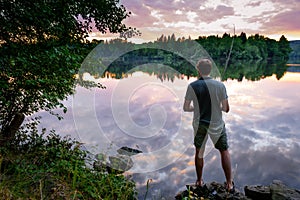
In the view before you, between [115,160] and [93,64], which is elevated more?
[93,64]

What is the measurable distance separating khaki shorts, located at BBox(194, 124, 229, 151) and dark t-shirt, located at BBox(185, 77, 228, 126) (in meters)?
0.18

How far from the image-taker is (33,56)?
318 centimetres

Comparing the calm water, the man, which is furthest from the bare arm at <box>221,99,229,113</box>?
the calm water

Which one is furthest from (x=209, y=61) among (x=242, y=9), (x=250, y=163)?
(x=242, y=9)

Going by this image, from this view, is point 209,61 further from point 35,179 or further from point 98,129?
point 98,129

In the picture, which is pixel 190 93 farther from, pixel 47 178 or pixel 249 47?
pixel 249 47

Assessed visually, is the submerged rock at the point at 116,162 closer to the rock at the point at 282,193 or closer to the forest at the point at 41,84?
the forest at the point at 41,84

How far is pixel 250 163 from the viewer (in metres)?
6.89

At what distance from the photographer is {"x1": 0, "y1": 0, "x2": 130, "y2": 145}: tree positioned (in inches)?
127

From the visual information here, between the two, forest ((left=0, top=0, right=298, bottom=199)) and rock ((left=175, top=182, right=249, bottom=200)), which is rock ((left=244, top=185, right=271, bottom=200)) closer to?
rock ((left=175, top=182, right=249, bottom=200))

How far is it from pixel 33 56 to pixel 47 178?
6.52 feet

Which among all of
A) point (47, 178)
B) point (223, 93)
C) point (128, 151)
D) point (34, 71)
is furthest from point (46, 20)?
point (128, 151)

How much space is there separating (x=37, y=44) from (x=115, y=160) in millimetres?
3869

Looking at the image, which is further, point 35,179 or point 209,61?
point 209,61
